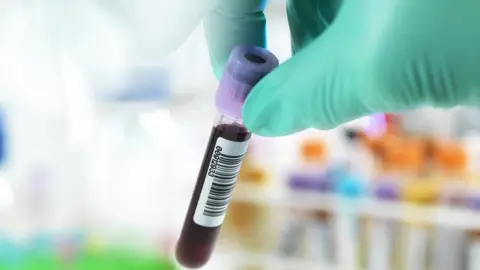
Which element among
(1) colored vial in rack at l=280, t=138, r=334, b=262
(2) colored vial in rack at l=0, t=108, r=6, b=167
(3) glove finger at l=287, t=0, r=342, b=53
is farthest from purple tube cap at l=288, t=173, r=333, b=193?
(3) glove finger at l=287, t=0, r=342, b=53

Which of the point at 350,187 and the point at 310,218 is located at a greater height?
the point at 350,187

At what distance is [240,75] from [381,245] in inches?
29.5

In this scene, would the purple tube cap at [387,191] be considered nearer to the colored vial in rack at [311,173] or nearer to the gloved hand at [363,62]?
the colored vial in rack at [311,173]

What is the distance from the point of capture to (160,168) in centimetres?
108

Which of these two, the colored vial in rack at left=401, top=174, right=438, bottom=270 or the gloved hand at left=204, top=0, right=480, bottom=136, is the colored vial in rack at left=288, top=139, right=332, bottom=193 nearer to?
the colored vial in rack at left=401, top=174, right=438, bottom=270

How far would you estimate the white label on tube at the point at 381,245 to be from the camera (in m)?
1.08

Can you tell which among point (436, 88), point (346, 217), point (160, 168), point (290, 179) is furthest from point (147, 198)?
point (436, 88)

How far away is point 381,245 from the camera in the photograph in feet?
3.54

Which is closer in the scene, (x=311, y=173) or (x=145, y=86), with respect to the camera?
(x=145, y=86)

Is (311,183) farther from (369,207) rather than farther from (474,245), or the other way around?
(474,245)

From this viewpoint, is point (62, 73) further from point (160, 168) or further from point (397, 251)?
point (397, 251)

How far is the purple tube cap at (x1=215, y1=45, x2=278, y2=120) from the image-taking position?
0.43 meters

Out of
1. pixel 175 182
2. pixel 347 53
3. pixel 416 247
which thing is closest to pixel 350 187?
pixel 416 247

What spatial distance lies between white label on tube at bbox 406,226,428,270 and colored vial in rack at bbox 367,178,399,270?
1.1 inches
